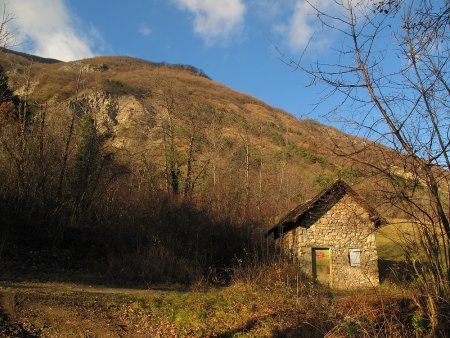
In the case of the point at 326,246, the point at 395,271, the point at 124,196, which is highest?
the point at 124,196

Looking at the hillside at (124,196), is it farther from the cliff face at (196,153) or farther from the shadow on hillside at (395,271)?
the shadow on hillside at (395,271)

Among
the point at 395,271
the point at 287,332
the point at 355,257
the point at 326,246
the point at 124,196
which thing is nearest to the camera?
the point at 395,271

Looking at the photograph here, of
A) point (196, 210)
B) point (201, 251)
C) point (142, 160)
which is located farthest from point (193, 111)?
point (201, 251)

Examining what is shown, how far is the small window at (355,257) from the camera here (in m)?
23.5

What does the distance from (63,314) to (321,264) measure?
1645cm

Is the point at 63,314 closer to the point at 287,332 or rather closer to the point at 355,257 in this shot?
the point at 287,332

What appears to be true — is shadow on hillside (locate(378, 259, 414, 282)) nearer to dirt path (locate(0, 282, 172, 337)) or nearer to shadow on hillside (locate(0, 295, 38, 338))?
dirt path (locate(0, 282, 172, 337))

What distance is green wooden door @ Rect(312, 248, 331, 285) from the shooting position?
23.3 metres

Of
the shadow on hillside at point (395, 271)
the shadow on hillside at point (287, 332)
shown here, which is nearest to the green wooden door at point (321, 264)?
the shadow on hillside at point (395, 271)

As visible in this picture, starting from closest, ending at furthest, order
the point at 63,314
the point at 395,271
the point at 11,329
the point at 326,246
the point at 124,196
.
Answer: the point at 11,329 → the point at 395,271 → the point at 63,314 → the point at 326,246 → the point at 124,196

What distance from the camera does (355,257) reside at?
23625mm

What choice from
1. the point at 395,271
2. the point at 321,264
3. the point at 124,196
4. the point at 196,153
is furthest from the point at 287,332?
the point at 196,153

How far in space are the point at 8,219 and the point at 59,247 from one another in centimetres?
244

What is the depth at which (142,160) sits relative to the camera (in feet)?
96.2
